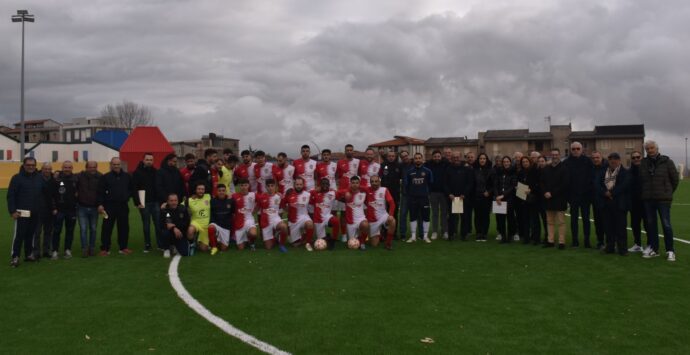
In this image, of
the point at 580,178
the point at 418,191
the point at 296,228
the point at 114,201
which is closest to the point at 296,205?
the point at 296,228

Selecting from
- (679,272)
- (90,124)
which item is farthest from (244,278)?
(90,124)

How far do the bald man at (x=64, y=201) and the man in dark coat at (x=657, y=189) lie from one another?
10.1 metres

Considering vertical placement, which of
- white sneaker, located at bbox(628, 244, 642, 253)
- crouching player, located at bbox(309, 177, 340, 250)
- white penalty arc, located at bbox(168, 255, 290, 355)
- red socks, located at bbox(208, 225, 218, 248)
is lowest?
white penalty arc, located at bbox(168, 255, 290, 355)

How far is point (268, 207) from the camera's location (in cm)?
1092

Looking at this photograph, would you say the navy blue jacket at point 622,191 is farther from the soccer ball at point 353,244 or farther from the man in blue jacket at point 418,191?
the soccer ball at point 353,244

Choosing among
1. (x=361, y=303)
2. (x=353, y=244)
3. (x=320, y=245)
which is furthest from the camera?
(x=353, y=244)

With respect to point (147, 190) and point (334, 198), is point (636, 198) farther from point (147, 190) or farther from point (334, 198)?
point (147, 190)

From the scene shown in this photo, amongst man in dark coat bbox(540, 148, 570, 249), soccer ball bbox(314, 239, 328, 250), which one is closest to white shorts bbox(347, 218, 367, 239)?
soccer ball bbox(314, 239, 328, 250)

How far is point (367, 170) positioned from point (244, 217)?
286 cm

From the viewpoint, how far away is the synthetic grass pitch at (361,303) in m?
5.07

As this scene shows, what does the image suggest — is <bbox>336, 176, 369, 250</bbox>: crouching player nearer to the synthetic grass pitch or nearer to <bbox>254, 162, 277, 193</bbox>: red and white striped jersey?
the synthetic grass pitch

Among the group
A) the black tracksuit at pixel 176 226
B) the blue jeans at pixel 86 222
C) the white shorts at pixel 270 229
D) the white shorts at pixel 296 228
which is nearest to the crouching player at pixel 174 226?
the black tracksuit at pixel 176 226

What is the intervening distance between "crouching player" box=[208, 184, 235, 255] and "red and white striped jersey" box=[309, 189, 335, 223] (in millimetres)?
1656

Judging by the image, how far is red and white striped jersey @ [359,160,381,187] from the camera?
38.5 feet
